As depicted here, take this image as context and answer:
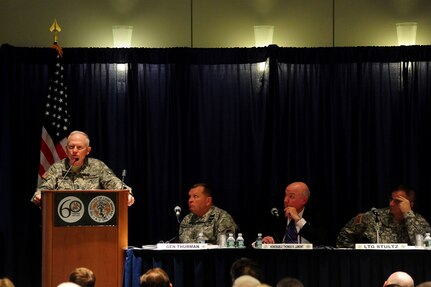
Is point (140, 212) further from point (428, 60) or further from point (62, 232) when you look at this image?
point (428, 60)

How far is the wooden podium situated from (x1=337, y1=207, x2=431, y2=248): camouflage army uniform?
2582mm

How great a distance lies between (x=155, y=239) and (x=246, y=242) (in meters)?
0.99

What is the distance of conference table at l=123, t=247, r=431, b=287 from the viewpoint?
8.73 m

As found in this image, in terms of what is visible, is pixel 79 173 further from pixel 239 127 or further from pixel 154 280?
pixel 154 280

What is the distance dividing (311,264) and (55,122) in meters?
3.50

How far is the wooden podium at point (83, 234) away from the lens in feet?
28.2

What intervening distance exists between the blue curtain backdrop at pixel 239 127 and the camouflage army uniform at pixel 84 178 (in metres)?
1.30

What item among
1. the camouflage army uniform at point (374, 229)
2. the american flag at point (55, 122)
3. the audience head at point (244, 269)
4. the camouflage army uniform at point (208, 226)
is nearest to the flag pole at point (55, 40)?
the american flag at point (55, 122)

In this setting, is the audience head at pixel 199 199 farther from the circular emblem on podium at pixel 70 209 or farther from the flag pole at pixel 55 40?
the flag pole at pixel 55 40

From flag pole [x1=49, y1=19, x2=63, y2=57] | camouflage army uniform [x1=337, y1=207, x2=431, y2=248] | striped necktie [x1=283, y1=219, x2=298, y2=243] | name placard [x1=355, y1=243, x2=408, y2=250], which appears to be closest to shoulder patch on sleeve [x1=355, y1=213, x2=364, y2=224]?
camouflage army uniform [x1=337, y1=207, x2=431, y2=248]

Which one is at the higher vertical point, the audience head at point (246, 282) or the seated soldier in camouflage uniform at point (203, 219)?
the seated soldier in camouflage uniform at point (203, 219)

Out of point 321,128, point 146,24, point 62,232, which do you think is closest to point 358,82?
point 321,128

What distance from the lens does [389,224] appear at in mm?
10133

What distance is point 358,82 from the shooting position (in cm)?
1113
